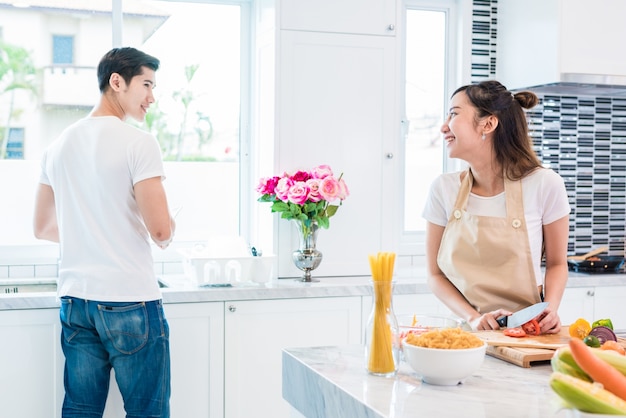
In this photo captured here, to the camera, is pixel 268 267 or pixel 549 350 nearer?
pixel 549 350

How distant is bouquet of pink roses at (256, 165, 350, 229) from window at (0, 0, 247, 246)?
0.54 metres

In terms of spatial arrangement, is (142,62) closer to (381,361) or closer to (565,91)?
(381,361)

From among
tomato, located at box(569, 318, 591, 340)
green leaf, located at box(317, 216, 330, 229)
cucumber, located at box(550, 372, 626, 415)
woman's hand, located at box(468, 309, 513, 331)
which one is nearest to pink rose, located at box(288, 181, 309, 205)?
green leaf, located at box(317, 216, 330, 229)

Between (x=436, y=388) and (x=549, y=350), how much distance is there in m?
0.36

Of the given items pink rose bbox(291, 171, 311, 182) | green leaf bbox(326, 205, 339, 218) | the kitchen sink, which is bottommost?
the kitchen sink

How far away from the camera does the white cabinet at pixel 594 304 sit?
3646 millimetres

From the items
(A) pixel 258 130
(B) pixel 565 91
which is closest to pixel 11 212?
(A) pixel 258 130

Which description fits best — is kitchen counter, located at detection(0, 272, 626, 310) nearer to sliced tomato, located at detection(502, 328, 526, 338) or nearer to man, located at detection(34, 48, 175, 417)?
man, located at detection(34, 48, 175, 417)

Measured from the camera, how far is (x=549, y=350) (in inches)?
73.6

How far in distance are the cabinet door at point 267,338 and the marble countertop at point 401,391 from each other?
Answer: 50.7 inches

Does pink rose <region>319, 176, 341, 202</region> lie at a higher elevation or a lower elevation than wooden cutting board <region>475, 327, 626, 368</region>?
higher

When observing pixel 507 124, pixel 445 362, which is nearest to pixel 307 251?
pixel 507 124

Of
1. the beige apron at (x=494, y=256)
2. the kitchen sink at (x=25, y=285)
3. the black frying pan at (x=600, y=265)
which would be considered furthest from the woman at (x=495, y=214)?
the kitchen sink at (x=25, y=285)

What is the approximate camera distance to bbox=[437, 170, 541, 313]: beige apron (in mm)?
2303
